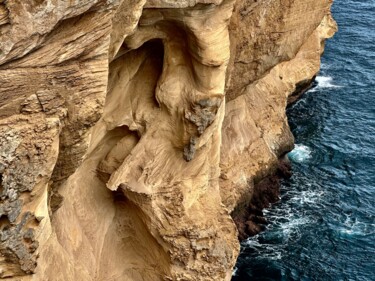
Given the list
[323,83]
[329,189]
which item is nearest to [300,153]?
[329,189]

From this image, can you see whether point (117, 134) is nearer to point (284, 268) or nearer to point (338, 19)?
point (284, 268)

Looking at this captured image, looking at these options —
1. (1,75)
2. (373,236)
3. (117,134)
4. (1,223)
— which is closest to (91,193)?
(117,134)

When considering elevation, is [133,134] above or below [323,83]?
above

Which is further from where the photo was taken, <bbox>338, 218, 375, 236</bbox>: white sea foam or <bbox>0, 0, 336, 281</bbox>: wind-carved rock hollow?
<bbox>338, 218, 375, 236</bbox>: white sea foam

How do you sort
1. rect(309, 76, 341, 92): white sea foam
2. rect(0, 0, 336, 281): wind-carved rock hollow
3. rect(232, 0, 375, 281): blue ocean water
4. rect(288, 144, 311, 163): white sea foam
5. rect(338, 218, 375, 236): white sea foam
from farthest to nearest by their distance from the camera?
rect(309, 76, 341, 92): white sea foam → rect(288, 144, 311, 163): white sea foam → rect(338, 218, 375, 236): white sea foam → rect(232, 0, 375, 281): blue ocean water → rect(0, 0, 336, 281): wind-carved rock hollow

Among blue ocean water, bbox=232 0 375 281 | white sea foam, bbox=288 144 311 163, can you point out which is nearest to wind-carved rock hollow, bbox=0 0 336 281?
blue ocean water, bbox=232 0 375 281

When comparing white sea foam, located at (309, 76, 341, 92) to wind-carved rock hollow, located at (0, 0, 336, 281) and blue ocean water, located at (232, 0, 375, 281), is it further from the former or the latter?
wind-carved rock hollow, located at (0, 0, 336, 281)

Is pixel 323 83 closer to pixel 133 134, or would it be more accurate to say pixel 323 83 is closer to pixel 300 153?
pixel 300 153
